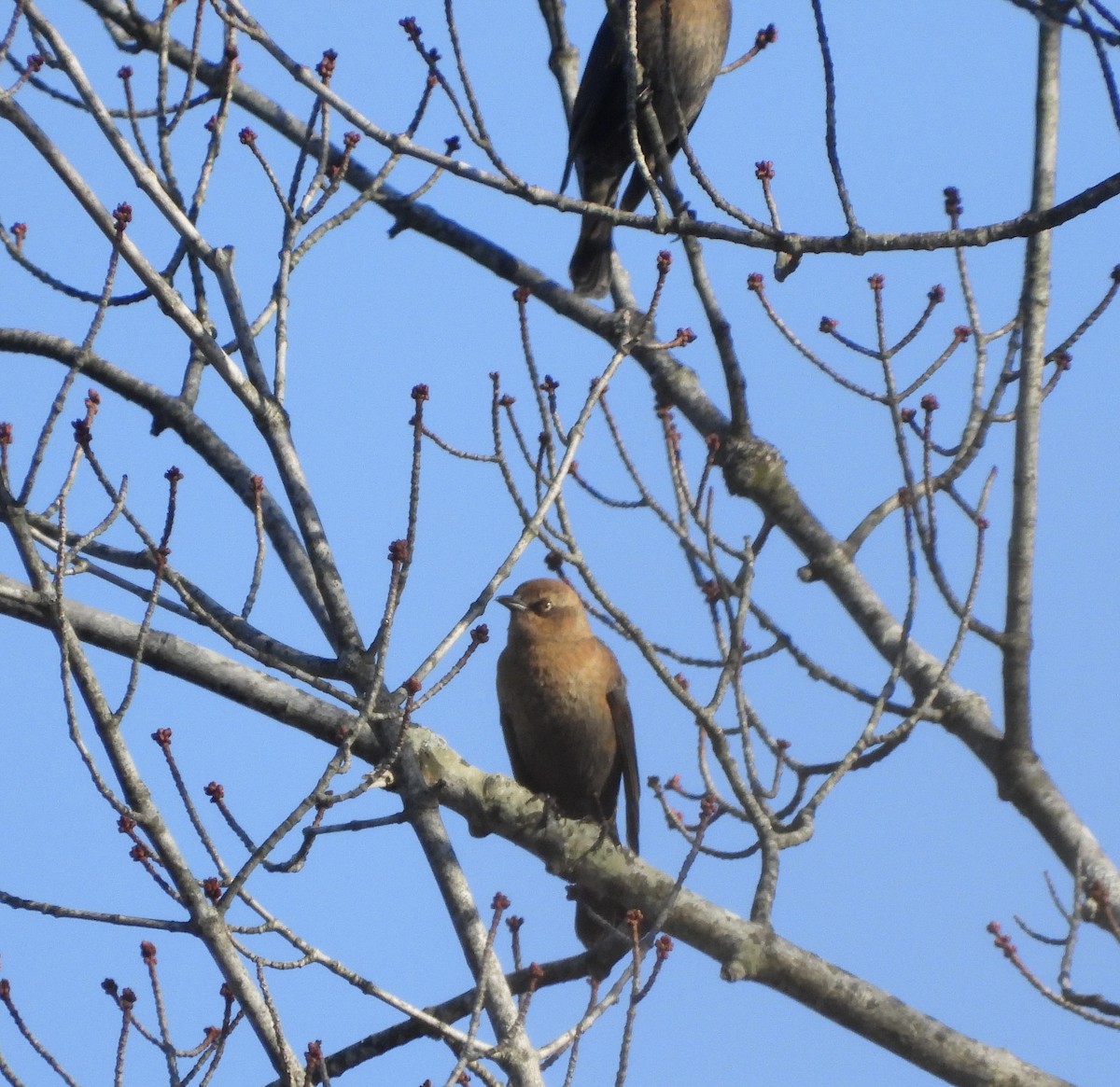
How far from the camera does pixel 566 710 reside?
20.2 ft

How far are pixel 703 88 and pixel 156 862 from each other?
4525mm

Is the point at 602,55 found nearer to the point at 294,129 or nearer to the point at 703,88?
the point at 703,88

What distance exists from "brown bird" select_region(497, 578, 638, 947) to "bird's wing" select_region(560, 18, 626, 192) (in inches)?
Answer: 71.3

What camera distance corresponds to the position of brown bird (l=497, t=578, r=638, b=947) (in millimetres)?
6172

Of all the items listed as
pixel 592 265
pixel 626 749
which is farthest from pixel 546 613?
pixel 592 265

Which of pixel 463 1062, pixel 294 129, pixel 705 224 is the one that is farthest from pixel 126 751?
pixel 294 129

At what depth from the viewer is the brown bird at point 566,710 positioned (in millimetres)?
6172

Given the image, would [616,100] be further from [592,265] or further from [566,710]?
[566,710]

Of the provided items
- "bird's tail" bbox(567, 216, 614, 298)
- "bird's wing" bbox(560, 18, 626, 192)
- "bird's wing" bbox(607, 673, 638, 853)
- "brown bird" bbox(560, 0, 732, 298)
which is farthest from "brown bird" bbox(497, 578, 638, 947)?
"bird's wing" bbox(560, 18, 626, 192)

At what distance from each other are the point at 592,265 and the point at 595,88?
730 millimetres

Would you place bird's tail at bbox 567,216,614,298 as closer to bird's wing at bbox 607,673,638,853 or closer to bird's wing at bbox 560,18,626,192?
bird's wing at bbox 560,18,626,192

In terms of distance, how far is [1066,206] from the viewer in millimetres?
3164

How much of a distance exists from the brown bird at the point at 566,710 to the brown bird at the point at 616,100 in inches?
58.4

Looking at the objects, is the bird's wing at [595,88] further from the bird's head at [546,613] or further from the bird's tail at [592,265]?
the bird's head at [546,613]
